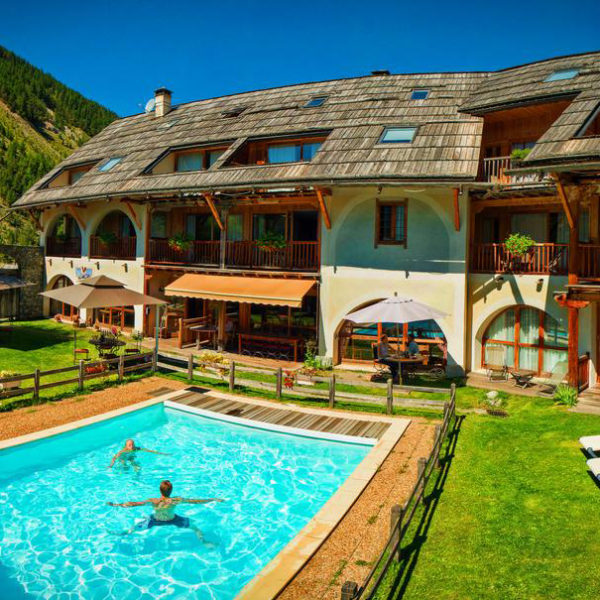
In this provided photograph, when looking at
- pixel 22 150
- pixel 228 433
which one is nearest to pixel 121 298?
pixel 228 433

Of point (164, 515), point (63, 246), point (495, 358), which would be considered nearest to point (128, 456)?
point (164, 515)

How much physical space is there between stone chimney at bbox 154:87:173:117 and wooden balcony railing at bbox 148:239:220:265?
11268 millimetres

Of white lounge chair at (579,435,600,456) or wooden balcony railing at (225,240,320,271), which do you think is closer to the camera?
white lounge chair at (579,435,600,456)

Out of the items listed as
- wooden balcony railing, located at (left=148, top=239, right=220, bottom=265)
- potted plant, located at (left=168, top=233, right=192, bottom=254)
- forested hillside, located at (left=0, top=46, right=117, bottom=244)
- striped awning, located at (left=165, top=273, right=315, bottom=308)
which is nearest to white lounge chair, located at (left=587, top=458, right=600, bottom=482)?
striped awning, located at (left=165, top=273, right=315, bottom=308)

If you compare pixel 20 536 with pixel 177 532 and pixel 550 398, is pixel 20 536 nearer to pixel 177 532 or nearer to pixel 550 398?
pixel 177 532

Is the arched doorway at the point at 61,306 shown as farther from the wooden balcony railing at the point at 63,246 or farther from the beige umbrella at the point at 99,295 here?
the beige umbrella at the point at 99,295

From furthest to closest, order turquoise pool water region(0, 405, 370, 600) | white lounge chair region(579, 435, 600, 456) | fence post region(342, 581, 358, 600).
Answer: white lounge chair region(579, 435, 600, 456) → turquoise pool water region(0, 405, 370, 600) → fence post region(342, 581, 358, 600)

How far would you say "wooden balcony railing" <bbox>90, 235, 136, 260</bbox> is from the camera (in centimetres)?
2734

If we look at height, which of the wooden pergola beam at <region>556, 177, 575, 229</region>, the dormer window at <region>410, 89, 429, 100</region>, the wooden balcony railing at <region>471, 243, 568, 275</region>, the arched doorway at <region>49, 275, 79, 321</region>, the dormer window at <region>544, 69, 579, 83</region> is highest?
the dormer window at <region>410, 89, 429, 100</region>

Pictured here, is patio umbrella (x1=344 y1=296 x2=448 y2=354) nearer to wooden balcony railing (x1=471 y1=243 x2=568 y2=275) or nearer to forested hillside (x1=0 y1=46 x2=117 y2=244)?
wooden balcony railing (x1=471 y1=243 x2=568 y2=275)

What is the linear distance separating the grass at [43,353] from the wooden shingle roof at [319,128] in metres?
7.33

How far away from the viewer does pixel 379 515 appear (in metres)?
8.61

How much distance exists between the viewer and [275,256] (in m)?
21.9

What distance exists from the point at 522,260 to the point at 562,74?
28.2 feet
